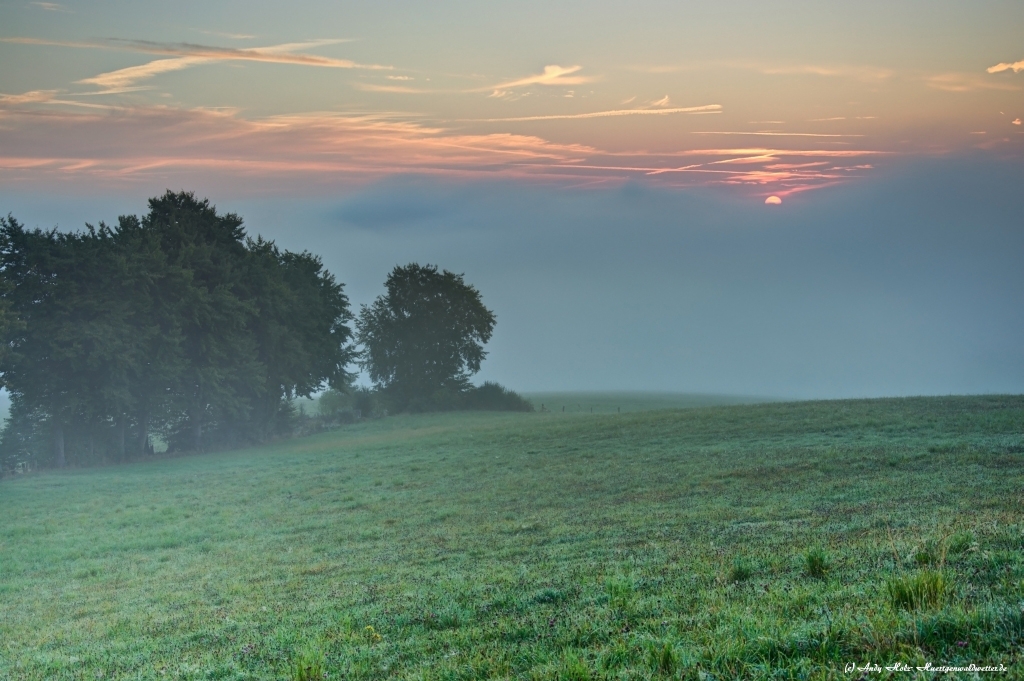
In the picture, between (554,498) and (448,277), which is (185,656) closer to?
(554,498)

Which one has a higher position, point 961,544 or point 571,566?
point 961,544

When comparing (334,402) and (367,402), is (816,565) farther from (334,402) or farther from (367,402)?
(334,402)

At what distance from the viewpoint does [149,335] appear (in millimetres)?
59875

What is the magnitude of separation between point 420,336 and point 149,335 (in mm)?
42973

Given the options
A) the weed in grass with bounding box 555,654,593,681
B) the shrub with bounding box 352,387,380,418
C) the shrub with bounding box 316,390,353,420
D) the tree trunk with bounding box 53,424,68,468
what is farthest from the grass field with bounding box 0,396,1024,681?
the shrub with bounding box 316,390,353,420

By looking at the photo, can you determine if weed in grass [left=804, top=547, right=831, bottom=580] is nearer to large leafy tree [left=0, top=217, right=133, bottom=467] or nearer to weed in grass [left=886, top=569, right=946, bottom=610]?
weed in grass [left=886, top=569, right=946, bottom=610]

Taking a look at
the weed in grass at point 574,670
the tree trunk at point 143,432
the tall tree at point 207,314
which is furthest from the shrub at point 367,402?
the weed in grass at point 574,670

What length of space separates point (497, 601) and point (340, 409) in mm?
95867

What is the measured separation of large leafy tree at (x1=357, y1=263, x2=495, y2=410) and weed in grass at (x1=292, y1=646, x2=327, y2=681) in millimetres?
88920

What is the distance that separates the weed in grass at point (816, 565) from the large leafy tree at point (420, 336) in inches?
3513

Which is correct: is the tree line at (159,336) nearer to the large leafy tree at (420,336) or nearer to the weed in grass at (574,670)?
the large leafy tree at (420,336)

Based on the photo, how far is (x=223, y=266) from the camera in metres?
67.8

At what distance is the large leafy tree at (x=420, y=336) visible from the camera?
9956 centimetres

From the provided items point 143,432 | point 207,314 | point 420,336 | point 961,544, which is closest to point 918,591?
point 961,544
